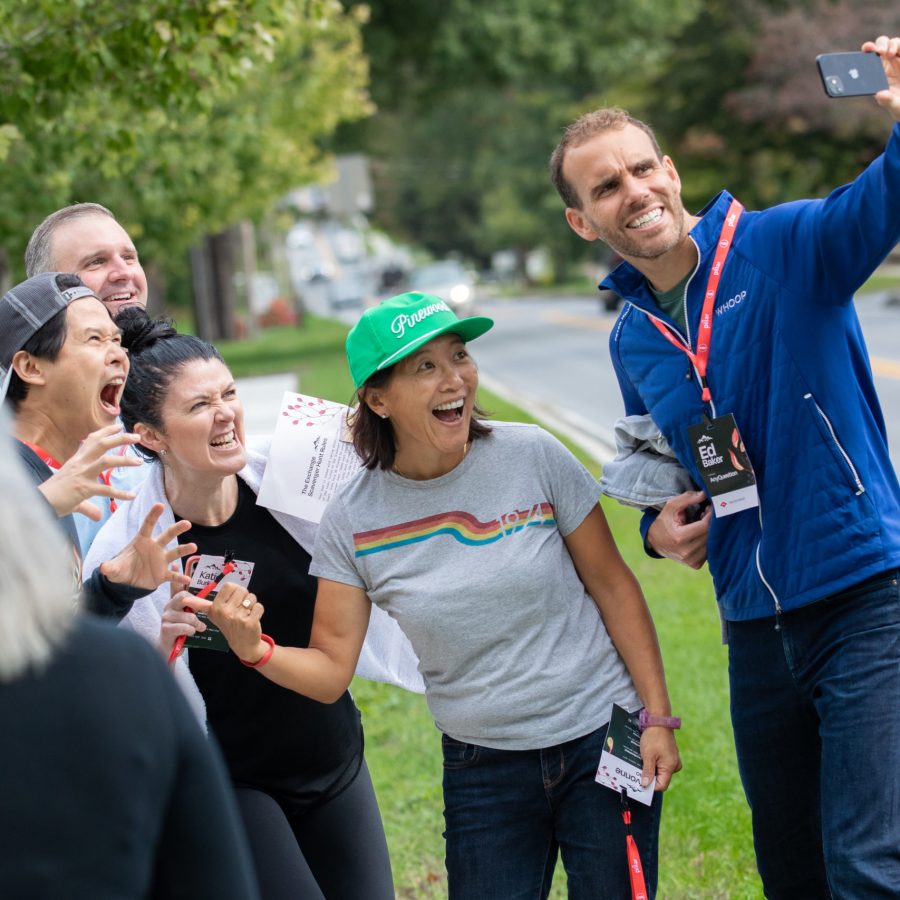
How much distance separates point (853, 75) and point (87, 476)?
1.92m

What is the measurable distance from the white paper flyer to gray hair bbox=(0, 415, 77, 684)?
1.95m

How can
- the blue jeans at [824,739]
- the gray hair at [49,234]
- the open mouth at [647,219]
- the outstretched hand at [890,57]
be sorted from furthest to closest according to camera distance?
the gray hair at [49,234] → the open mouth at [647,219] → the outstretched hand at [890,57] → the blue jeans at [824,739]

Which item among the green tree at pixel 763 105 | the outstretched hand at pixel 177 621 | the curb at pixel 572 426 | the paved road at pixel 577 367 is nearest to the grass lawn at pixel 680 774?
the outstretched hand at pixel 177 621

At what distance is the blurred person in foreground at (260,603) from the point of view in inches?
136

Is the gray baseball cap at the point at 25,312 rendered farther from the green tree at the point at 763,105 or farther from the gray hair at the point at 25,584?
the green tree at the point at 763,105

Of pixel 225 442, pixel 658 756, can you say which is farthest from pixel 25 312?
pixel 658 756

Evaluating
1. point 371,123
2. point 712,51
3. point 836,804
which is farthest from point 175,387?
point 712,51

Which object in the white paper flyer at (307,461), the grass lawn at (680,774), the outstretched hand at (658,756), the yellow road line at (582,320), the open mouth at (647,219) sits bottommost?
the yellow road line at (582,320)

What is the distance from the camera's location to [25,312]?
3244mm

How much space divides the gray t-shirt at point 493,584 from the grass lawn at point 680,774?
0.54 meters

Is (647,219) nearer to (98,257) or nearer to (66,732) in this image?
(98,257)

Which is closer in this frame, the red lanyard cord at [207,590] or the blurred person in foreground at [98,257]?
the red lanyard cord at [207,590]

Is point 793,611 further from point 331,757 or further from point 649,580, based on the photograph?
point 649,580

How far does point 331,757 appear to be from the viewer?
358 centimetres
